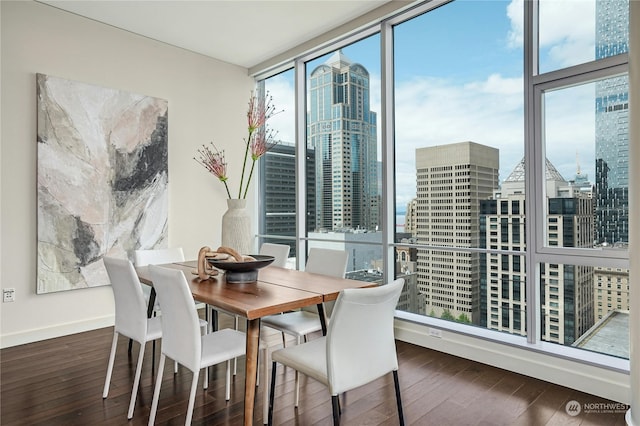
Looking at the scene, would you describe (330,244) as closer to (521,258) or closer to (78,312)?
(521,258)

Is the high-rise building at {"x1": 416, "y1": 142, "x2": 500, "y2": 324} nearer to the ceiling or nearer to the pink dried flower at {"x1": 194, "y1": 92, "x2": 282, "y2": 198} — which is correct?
the ceiling

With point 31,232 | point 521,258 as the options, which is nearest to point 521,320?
point 521,258

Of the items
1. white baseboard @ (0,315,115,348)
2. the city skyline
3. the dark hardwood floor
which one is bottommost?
the dark hardwood floor

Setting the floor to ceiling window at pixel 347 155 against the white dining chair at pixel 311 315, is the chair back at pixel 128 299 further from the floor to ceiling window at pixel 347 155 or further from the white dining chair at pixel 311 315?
the floor to ceiling window at pixel 347 155

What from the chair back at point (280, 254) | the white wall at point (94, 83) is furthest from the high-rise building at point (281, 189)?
the chair back at point (280, 254)

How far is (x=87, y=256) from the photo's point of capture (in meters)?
3.85

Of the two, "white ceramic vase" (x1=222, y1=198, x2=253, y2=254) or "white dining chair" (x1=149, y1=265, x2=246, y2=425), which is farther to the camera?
"white ceramic vase" (x1=222, y1=198, x2=253, y2=254)

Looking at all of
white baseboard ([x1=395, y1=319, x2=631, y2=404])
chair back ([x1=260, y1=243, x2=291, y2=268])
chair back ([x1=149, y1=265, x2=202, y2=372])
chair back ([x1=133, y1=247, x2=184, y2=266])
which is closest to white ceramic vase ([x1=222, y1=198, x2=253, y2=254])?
chair back ([x1=260, y1=243, x2=291, y2=268])

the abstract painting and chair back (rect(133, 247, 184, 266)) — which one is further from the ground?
the abstract painting

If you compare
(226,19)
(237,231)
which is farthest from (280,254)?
(226,19)

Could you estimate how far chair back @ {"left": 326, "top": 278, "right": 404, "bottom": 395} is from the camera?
1.73 metres

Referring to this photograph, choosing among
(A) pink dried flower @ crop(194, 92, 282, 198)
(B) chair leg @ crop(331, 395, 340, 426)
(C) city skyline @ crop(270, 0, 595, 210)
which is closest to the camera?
(B) chair leg @ crop(331, 395, 340, 426)

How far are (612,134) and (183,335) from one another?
2830 millimetres

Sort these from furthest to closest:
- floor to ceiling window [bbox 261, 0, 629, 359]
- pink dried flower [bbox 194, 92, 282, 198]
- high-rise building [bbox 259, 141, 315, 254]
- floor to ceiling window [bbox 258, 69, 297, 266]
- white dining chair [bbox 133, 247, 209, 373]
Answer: floor to ceiling window [bbox 258, 69, 297, 266] < high-rise building [bbox 259, 141, 315, 254] < pink dried flower [bbox 194, 92, 282, 198] < white dining chair [bbox 133, 247, 209, 373] < floor to ceiling window [bbox 261, 0, 629, 359]
